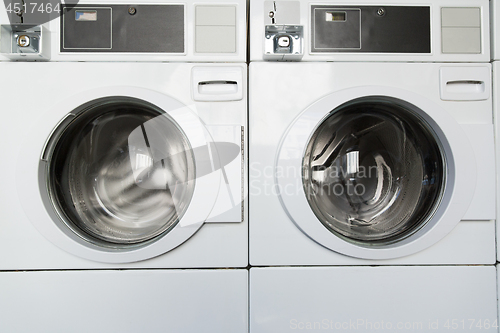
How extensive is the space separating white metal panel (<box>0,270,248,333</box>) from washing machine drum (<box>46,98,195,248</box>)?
12 cm

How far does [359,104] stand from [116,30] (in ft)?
2.29

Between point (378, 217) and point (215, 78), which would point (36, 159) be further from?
point (378, 217)

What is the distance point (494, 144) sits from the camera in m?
0.78

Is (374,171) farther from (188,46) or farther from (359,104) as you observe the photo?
(188,46)

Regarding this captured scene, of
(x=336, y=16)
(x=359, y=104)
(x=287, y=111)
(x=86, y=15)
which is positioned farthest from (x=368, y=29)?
(x=86, y=15)

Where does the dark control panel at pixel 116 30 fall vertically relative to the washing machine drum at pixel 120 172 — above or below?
above

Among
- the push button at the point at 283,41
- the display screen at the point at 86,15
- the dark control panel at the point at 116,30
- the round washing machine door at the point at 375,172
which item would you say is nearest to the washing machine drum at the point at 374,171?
the round washing machine door at the point at 375,172

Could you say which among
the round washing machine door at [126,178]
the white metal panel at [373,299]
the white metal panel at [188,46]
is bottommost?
the white metal panel at [373,299]

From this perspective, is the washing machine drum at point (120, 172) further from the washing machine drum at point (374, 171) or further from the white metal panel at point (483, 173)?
the white metal panel at point (483, 173)

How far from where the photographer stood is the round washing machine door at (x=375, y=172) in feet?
2.42

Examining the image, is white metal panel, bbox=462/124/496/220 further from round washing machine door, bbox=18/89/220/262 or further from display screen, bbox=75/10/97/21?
display screen, bbox=75/10/97/21

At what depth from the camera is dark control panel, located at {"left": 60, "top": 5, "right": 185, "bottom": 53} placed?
0.75m

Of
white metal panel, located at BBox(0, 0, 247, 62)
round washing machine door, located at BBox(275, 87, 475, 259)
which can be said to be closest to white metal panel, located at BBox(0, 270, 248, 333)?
round washing machine door, located at BBox(275, 87, 475, 259)

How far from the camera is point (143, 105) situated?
772mm
